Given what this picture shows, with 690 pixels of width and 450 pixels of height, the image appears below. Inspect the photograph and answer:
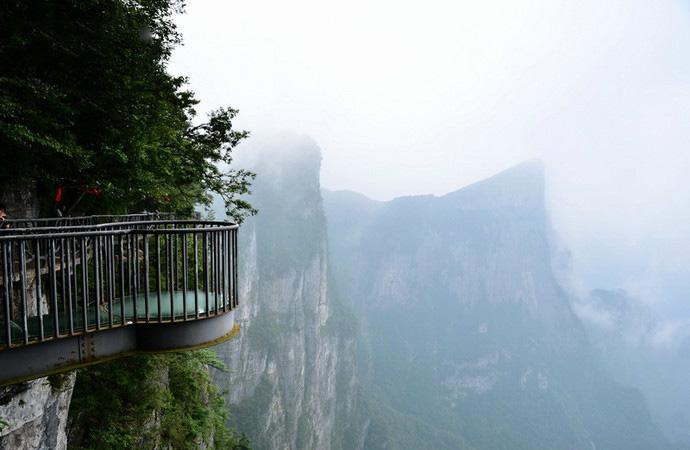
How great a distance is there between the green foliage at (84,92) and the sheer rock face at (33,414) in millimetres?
2360

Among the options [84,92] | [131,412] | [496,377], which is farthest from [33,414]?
[496,377]

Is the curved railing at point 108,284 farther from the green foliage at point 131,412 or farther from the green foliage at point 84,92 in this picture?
the green foliage at point 131,412

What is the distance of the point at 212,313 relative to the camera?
207 inches

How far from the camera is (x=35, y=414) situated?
6.54 meters

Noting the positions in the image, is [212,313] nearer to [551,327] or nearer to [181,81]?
[181,81]

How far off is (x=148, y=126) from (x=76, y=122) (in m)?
1.48

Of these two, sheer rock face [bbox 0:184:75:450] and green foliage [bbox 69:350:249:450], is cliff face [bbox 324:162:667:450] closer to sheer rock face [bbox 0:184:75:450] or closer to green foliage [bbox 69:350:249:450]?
green foliage [bbox 69:350:249:450]

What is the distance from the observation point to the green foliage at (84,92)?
628 centimetres

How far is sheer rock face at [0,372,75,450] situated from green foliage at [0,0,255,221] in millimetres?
4135

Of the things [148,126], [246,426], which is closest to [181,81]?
[148,126]

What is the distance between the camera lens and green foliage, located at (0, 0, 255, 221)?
6.28 metres

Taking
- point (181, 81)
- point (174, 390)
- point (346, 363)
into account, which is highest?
point (181, 81)

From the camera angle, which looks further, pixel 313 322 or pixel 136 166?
pixel 313 322

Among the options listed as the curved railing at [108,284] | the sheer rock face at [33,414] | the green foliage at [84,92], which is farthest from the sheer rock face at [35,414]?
the green foliage at [84,92]
